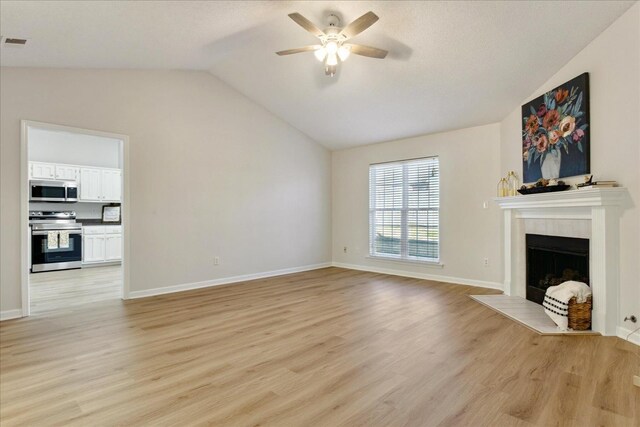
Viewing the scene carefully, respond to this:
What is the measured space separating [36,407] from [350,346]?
6.99 feet

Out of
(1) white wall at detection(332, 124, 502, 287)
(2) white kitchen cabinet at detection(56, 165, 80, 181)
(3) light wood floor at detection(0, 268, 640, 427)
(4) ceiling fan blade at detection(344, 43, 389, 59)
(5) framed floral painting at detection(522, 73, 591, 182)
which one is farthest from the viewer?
(2) white kitchen cabinet at detection(56, 165, 80, 181)

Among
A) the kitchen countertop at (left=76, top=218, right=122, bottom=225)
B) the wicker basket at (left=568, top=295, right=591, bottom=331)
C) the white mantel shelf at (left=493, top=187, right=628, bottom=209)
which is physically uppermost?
the white mantel shelf at (left=493, top=187, right=628, bottom=209)

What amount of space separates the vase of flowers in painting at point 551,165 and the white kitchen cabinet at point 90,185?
8.53 m

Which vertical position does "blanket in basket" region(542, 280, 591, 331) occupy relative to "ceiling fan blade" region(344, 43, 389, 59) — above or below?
below

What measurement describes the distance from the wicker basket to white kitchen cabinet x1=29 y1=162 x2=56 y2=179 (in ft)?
29.5

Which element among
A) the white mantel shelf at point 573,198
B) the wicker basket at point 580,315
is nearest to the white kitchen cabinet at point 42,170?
the white mantel shelf at point 573,198

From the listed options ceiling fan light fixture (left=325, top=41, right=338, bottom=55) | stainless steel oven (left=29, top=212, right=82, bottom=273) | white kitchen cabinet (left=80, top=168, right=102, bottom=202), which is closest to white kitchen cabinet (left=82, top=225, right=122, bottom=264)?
stainless steel oven (left=29, top=212, right=82, bottom=273)

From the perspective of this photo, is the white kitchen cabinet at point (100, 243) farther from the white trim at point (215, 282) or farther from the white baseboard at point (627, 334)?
the white baseboard at point (627, 334)

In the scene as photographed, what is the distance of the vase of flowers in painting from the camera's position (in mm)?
3885

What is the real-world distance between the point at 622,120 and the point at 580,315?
184cm

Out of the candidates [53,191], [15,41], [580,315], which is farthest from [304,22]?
[53,191]

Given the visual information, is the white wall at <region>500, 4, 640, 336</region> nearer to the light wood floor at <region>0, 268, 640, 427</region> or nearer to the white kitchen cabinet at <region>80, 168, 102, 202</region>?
the light wood floor at <region>0, 268, 640, 427</region>

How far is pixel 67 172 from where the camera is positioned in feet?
24.0

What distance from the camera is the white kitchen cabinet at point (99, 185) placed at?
754cm
